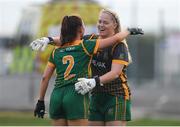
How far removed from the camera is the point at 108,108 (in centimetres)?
843

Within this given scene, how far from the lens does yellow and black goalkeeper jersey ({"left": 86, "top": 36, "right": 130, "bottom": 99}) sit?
828cm

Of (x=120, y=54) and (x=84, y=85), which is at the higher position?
(x=120, y=54)

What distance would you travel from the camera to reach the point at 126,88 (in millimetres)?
8430

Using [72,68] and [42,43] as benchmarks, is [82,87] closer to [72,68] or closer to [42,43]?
[72,68]

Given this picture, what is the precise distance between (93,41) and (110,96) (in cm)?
80

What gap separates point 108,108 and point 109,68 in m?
0.45

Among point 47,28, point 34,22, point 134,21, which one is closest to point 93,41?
point 47,28

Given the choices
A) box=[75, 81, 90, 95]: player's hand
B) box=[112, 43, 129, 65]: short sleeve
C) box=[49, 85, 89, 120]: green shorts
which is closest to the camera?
box=[75, 81, 90, 95]: player's hand

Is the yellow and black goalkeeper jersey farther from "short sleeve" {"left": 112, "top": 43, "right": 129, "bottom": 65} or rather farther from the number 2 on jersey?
the number 2 on jersey

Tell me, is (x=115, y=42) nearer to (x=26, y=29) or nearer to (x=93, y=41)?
(x=93, y=41)

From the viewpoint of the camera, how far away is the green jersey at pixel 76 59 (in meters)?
7.96

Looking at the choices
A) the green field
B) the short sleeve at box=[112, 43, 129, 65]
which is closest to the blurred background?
the green field

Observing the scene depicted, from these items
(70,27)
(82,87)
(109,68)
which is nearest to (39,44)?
(70,27)

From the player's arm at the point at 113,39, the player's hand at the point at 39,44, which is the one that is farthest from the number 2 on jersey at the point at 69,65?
the player's hand at the point at 39,44
